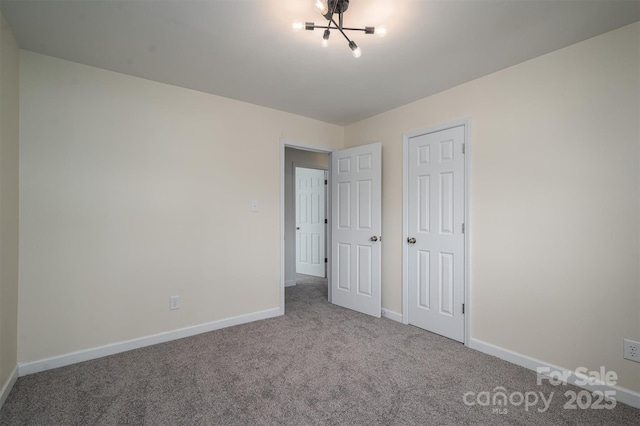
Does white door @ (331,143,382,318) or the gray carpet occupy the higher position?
white door @ (331,143,382,318)

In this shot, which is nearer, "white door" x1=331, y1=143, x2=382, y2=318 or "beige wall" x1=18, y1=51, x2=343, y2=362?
"beige wall" x1=18, y1=51, x2=343, y2=362

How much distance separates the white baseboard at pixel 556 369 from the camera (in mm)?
1909

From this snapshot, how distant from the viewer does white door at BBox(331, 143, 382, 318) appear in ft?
11.6

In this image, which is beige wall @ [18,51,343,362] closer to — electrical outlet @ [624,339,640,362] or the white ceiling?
the white ceiling

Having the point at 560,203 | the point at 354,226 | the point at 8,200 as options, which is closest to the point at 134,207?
the point at 8,200

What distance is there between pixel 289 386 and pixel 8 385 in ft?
6.04

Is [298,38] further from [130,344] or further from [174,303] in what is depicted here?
[130,344]

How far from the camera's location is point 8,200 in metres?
2.00

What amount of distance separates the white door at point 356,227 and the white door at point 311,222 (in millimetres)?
1701

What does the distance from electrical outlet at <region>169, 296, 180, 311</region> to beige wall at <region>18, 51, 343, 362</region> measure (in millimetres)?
47

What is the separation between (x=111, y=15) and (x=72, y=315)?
7.25 feet

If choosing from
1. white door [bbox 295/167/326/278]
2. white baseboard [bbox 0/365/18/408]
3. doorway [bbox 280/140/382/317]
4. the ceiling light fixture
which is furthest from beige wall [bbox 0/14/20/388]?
white door [bbox 295/167/326/278]

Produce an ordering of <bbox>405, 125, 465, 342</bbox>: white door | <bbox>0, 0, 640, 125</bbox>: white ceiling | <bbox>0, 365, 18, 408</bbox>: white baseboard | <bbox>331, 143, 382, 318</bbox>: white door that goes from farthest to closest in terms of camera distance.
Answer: <bbox>331, 143, 382, 318</bbox>: white door < <bbox>405, 125, 465, 342</bbox>: white door < <bbox>0, 365, 18, 408</bbox>: white baseboard < <bbox>0, 0, 640, 125</bbox>: white ceiling

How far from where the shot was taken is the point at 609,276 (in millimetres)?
2006
